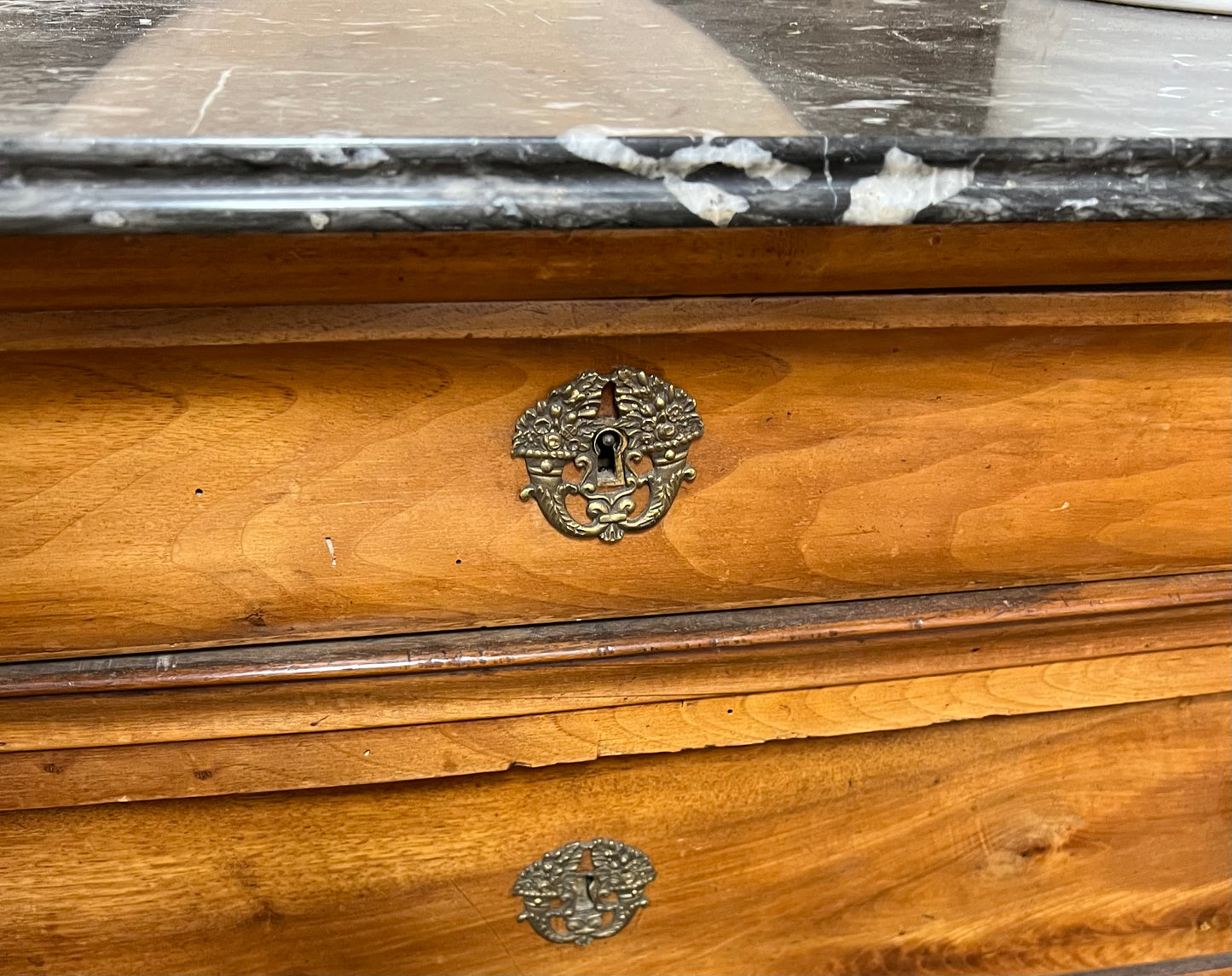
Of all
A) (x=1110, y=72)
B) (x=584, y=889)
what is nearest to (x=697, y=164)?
(x=1110, y=72)

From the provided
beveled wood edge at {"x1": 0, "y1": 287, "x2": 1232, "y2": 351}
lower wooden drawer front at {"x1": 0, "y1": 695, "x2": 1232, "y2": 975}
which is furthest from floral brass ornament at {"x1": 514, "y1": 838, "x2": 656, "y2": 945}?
beveled wood edge at {"x1": 0, "y1": 287, "x2": 1232, "y2": 351}

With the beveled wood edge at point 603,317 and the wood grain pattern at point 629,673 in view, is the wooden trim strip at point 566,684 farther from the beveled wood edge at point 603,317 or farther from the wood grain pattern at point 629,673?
the beveled wood edge at point 603,317

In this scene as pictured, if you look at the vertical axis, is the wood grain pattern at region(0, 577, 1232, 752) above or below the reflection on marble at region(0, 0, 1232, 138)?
below

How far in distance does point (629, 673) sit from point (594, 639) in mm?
31

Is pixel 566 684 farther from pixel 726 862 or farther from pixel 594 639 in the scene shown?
pixel 726 862

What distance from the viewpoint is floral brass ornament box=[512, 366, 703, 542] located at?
0.40m

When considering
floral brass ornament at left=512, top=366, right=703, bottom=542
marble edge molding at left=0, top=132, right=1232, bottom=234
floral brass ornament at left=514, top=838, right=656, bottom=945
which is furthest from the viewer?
floral brass ornament at left=514, top=838, right=656, bottom=945

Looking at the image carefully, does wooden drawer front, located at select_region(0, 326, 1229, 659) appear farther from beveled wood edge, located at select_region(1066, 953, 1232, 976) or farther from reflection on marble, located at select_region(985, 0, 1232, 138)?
beveled wood edge, located at select_region(1066, 953, 1232, 976)

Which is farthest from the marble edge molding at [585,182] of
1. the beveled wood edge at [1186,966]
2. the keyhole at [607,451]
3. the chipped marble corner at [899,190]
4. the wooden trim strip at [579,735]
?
the beveled wood edge at [1186,966]

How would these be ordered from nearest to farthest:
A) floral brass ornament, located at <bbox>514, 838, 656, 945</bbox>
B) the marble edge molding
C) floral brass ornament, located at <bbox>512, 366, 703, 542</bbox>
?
the marble edge molding, floral brass ornament, located at <bbox>512, 366, 703, 542</bbox>, floral brass ornament, located at <bbox>514, 838, 656, 945</bbox>

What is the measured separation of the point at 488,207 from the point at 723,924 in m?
0.38

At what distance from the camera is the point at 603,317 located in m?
0.37

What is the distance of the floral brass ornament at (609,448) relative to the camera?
0.40m

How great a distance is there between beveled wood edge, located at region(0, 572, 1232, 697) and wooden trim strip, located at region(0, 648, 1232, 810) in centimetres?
4
